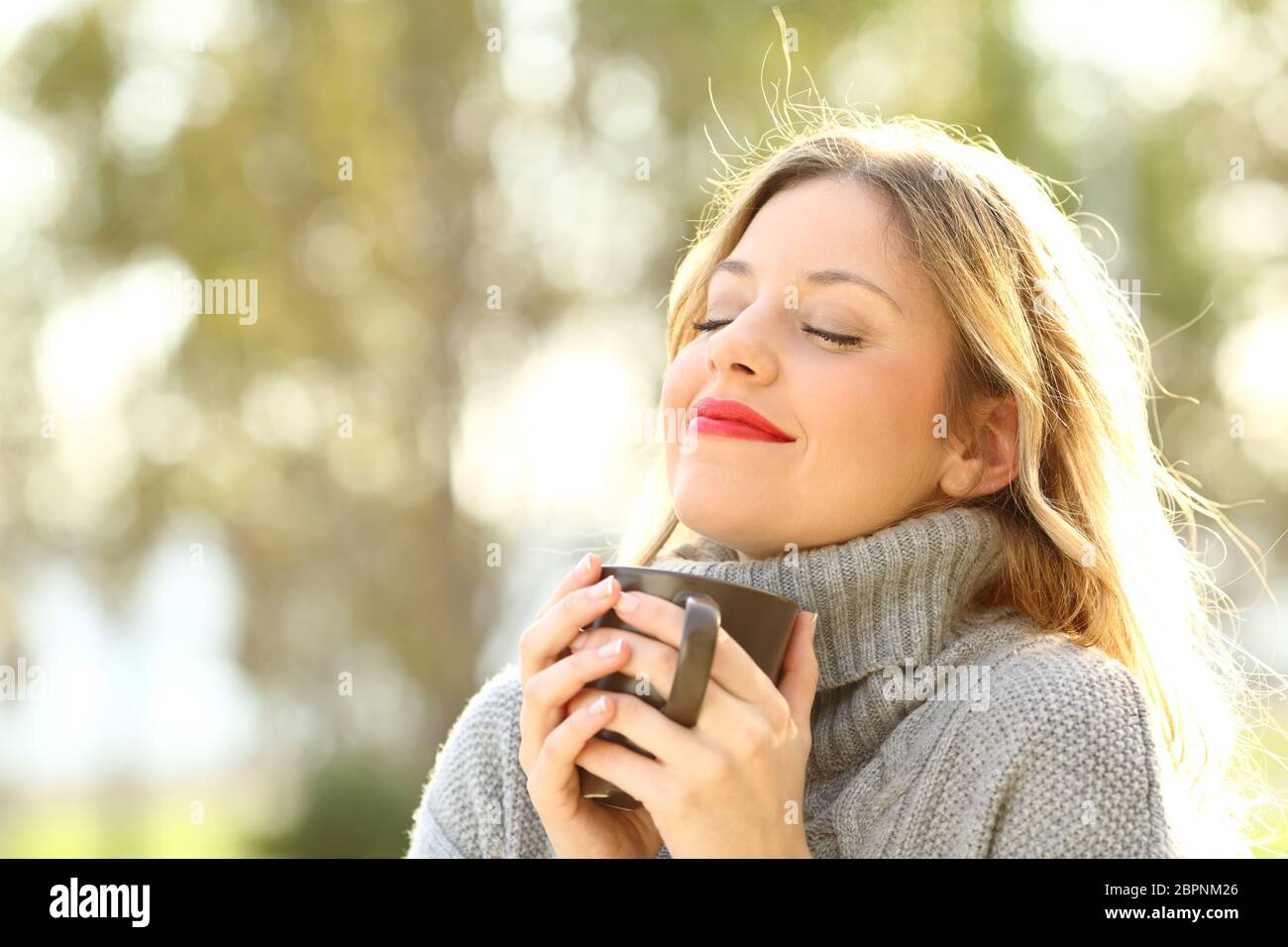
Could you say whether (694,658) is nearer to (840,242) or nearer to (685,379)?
(685,379)

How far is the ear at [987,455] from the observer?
1.96 metres

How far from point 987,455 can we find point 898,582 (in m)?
0.36

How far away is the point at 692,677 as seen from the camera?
1383mm

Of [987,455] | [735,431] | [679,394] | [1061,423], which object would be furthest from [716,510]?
[1061,423]

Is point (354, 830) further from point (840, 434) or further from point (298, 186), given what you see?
point (840, 434)

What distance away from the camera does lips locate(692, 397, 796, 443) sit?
69.3 inches

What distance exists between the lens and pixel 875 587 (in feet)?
5.81

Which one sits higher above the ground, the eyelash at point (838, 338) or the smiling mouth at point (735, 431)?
the eyelash at point (838, 338)

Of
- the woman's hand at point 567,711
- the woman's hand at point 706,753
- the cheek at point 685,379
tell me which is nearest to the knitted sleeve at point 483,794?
the woman's hand at point 567,711

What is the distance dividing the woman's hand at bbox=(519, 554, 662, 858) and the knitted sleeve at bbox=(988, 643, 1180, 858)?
0.51 m

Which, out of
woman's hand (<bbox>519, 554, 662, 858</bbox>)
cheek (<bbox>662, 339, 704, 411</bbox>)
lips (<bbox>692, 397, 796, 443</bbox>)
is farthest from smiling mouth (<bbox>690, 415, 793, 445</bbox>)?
woman's hand (<bbox>519, 554, 662, 858</bbox>)

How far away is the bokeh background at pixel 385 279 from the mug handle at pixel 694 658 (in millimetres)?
6768

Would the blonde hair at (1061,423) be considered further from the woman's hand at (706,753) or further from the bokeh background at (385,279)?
the bokeh background at (385,279)
